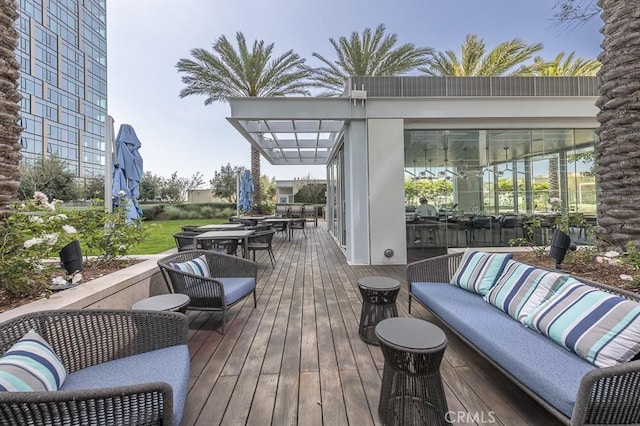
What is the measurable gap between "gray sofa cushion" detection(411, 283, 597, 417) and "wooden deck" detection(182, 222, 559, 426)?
12.4 inches

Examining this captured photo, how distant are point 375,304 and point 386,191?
12.3ft

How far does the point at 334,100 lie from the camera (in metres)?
6.19

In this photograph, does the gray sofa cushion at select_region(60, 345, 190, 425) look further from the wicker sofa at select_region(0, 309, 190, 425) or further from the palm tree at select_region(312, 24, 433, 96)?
the palm tree at select_region(312, 24, 433, 96)

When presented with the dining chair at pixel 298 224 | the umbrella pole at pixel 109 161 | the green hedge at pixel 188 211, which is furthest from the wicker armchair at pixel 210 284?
the green hedge at pixel 188 211

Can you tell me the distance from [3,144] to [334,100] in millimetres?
4999

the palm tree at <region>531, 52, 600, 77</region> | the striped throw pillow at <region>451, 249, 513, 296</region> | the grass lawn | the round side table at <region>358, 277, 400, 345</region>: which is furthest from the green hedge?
the striped throw pillow at <region>451, 249, 513, 296</region>

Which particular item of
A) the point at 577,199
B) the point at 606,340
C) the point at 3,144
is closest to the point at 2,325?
the point at 3,144

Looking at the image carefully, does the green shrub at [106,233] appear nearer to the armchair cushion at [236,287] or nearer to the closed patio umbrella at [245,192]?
the armchair cushion at [236,287]

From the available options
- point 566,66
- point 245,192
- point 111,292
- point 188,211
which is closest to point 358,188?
point 111,292

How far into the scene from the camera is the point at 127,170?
456 centimetres

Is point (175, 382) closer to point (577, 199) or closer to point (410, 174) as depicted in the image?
point (410, 174)

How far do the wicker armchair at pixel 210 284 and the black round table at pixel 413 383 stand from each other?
5.78 feet

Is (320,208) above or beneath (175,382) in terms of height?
above

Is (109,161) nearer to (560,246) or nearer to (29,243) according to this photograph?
(29,243)
